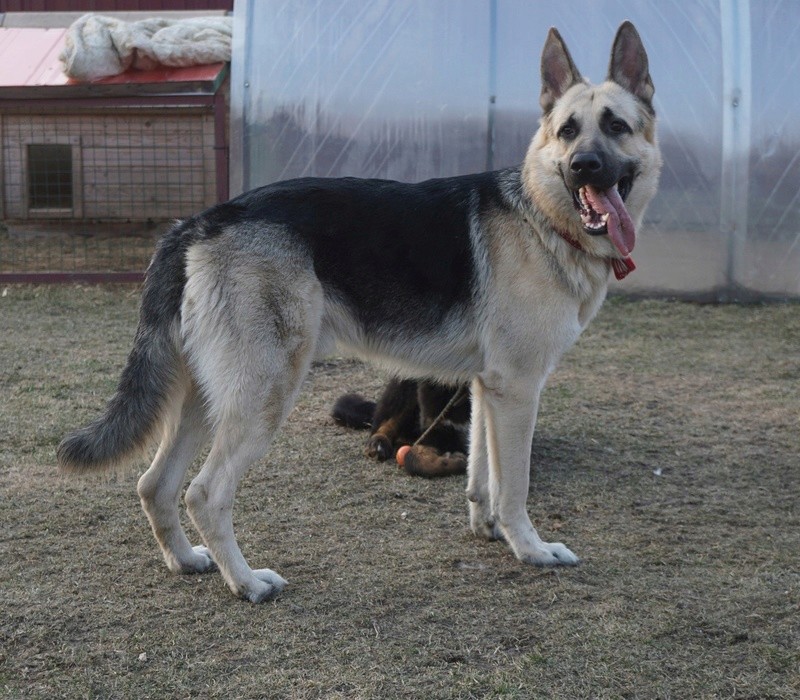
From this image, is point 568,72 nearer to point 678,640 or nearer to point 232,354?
point 232,354

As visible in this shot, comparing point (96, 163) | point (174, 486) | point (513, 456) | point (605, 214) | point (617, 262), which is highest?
point (605, 214)

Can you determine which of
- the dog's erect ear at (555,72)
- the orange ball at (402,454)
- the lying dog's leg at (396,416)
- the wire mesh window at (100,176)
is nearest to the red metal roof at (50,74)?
the wire mesh window at (100,176)

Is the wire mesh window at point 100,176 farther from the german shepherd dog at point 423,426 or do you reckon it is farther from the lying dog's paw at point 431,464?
the lying dog's paw at point 431,464

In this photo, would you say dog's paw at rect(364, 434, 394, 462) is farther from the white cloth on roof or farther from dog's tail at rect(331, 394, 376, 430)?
the white cloth on roof

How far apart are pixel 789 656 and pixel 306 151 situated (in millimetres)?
6816

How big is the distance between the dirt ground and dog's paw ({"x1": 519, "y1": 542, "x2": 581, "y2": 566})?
0.05 meters

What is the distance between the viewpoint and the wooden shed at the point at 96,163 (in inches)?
425

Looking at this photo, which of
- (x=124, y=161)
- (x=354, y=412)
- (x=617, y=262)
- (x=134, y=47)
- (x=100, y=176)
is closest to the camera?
(x=617, y=262)

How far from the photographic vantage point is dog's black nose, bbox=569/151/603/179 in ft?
11.4

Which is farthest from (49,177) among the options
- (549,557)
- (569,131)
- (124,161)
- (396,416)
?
(549,557)

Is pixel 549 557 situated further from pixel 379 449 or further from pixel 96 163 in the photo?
pixel 96 163

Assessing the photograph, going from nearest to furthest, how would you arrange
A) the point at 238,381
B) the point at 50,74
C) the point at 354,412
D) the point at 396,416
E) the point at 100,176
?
the point at 238,381
the point at 396,416
the point at 354,412
the point at 50,74
the point at 100,176

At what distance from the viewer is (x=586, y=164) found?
349 cm

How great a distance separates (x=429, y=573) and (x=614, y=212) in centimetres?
152
